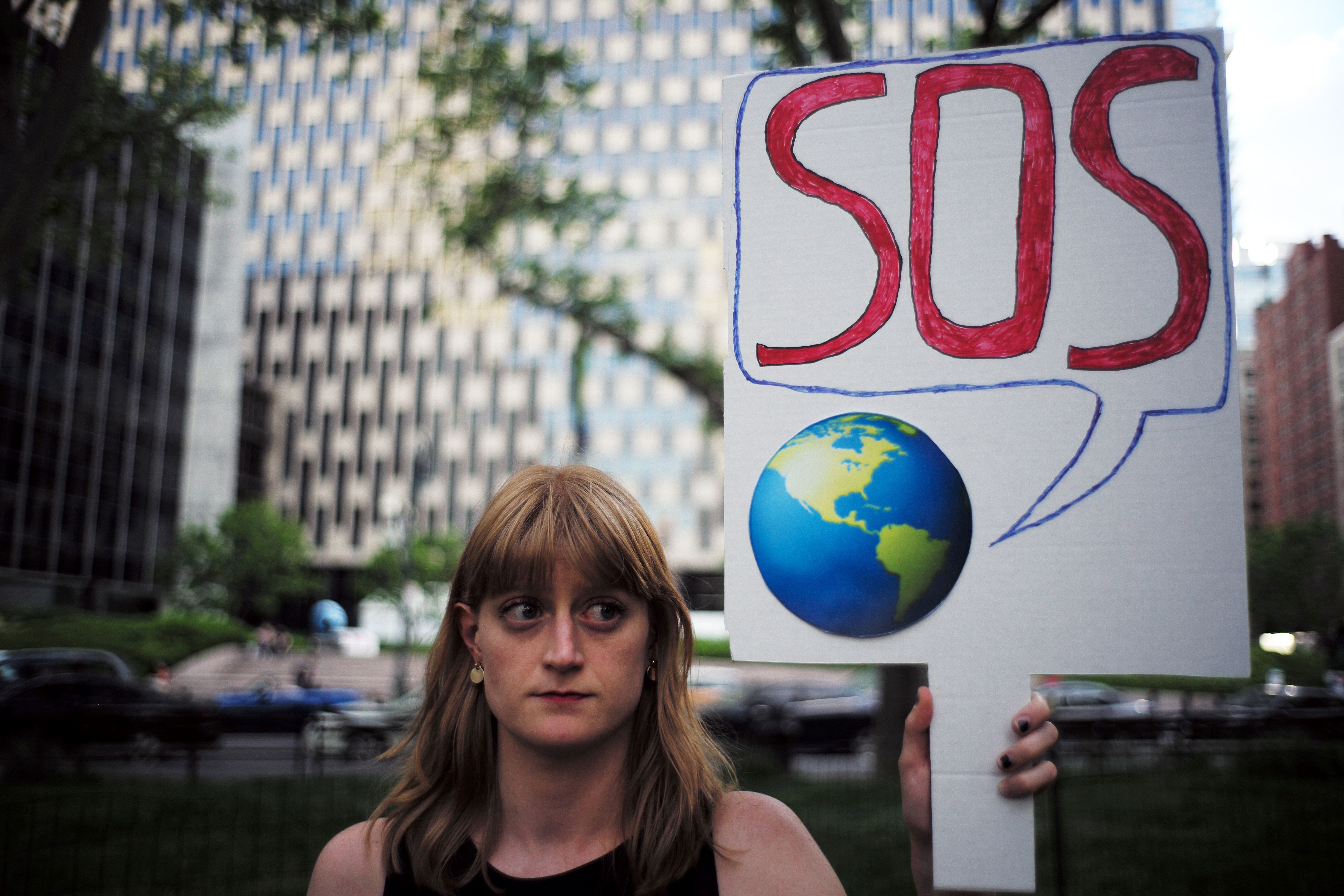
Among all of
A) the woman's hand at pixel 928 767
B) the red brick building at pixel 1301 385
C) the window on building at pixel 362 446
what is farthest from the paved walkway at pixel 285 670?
the woman's hand at pixel 928 767

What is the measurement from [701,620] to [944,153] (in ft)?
183

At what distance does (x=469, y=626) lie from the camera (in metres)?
1.93

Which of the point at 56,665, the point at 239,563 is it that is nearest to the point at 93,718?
the point at 56,665

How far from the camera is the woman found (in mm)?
1729

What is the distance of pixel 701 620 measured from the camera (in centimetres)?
5672

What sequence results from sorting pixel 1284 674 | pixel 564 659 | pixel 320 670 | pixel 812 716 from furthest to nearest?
pixel 320 670 < pixel 812 716 < pixel 1284 674 < pixel 564 659

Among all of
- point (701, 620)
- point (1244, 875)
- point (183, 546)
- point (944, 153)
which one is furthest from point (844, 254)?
point (701, 620)

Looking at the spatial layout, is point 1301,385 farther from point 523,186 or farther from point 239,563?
point 239,563

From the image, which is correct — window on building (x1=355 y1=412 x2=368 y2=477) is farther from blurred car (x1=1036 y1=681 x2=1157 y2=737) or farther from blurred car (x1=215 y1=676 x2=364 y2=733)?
blurred car (x1=1036 y1=681 x2=1157 y2=737)

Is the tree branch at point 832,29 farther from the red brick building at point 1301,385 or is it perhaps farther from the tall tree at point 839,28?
the red brick building at point 1301,385

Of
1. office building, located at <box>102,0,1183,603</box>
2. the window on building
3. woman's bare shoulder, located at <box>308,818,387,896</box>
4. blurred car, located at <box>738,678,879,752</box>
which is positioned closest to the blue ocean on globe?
woman's bare shoulder, located at <box>308,818,387,896</box>

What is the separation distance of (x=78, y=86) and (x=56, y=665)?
16146 millimetres

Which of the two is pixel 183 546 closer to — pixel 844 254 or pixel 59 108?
pixel 59 108

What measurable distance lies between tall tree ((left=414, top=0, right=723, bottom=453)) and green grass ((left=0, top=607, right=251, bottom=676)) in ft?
70.6
